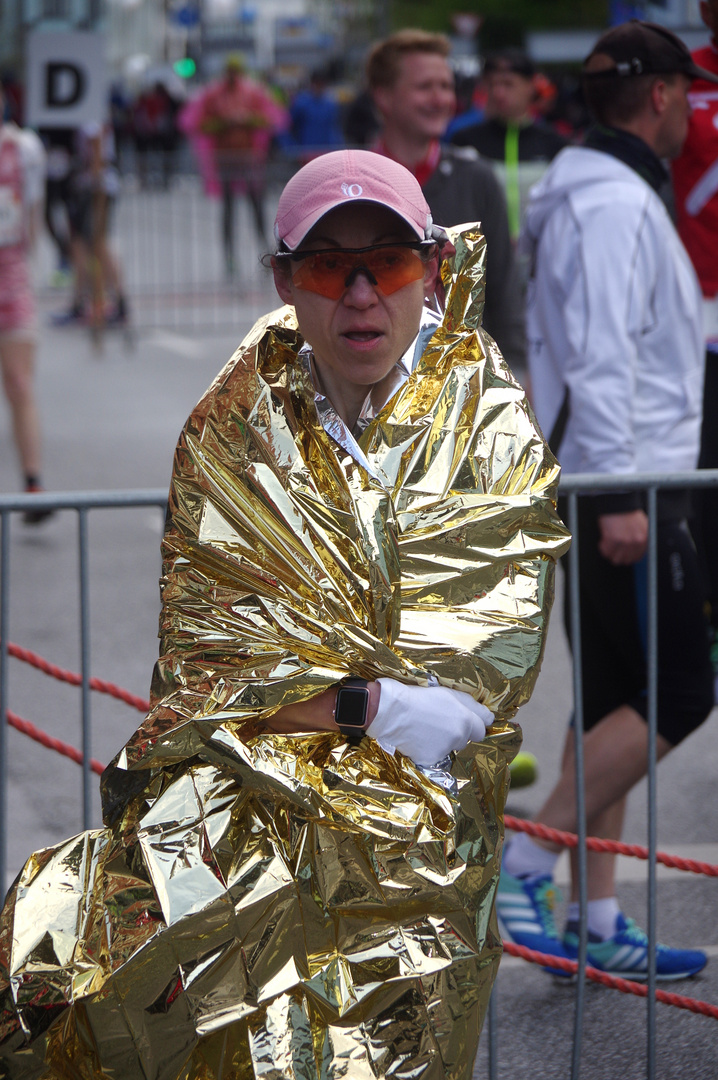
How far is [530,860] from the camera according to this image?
3590 millimetres

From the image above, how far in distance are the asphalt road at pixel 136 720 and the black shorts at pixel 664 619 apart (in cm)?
72

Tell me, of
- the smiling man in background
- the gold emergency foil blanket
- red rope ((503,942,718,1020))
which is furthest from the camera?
the smiling man in background

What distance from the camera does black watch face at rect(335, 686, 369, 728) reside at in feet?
6.61

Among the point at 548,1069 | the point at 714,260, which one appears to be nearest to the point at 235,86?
the point at 714,260

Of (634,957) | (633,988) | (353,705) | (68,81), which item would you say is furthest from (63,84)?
(353,705)

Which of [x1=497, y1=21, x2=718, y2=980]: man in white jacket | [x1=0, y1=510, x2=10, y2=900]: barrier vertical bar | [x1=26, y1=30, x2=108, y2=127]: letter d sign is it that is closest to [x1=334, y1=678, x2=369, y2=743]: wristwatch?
[x1=0, y1=510, x2=10, y2=900]: barrier vertical bar

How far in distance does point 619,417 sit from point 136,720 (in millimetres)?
2572

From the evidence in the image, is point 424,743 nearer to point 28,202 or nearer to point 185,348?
point 28,202

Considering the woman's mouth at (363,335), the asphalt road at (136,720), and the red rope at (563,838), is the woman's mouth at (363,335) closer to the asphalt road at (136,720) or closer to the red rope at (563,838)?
the red rope at (563,838)

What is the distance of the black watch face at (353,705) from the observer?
2.02 metres

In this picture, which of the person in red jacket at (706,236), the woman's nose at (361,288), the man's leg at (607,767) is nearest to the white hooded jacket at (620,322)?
the person in red jacket at (706,236)

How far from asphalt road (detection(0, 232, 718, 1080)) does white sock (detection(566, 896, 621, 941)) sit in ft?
0.53

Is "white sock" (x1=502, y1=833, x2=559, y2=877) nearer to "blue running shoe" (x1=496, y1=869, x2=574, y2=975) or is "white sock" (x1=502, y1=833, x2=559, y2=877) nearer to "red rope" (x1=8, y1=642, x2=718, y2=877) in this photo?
"blue running shoe" (x1=496, y1=869, x2=574, y2=975)

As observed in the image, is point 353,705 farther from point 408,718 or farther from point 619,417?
point 619,417
